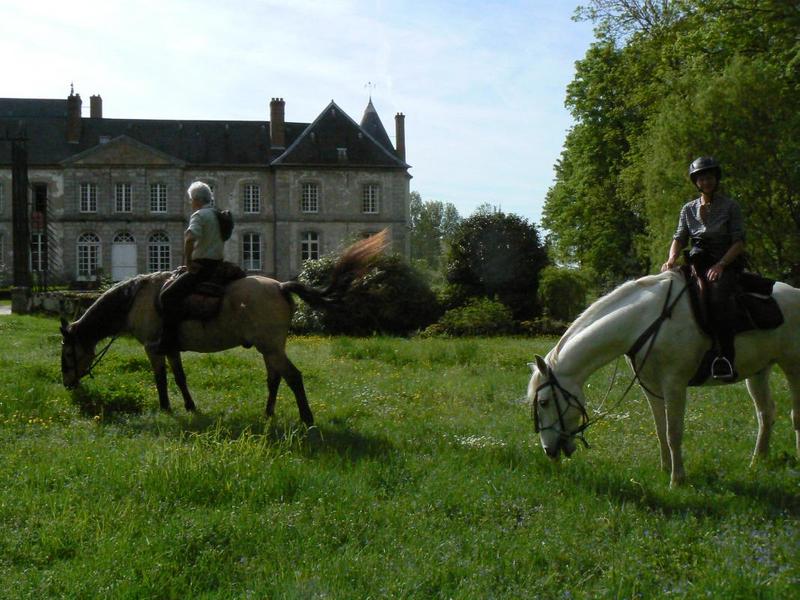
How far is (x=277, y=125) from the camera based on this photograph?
54.7m

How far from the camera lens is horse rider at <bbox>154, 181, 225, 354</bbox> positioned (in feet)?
28.7

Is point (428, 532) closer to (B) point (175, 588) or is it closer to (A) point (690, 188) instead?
(B) point (175, 588)

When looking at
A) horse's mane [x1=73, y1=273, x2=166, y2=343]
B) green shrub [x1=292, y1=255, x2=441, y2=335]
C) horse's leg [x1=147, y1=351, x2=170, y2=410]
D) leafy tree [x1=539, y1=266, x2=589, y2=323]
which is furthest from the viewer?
leafy tree [x1=539, y1=266, x2=589, y2=323]

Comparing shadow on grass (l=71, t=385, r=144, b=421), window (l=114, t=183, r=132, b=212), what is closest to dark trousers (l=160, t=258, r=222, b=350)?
shadow on grass (l=71, t=385, r=144, b=421)

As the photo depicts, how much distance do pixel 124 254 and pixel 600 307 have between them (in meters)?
50.3

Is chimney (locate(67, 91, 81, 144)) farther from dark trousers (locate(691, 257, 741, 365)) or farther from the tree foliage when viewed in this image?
dark trousers (locate(691, 257, 741, 365))

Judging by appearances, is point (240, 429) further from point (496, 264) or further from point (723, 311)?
point (496, 264)

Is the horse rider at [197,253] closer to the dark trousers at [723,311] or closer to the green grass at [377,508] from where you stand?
the green grass at [377,508]

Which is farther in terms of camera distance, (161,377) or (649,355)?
(161,377)

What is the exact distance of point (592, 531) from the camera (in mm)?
5230

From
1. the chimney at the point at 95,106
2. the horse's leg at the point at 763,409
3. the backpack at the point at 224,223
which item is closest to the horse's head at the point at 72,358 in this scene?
the backpack at the point at 224,223

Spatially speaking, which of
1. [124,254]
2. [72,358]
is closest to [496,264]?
[72,358]

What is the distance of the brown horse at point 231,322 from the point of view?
8.65m

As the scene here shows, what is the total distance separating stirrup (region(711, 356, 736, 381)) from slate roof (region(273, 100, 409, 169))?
48.3 m
